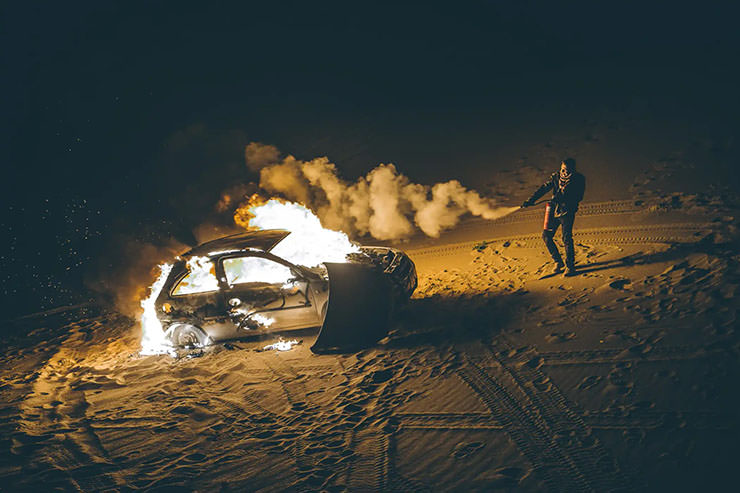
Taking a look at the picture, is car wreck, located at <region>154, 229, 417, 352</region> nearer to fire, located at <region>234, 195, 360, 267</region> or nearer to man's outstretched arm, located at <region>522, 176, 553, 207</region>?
fire, located at <region>234, 195, 360, 267</region>

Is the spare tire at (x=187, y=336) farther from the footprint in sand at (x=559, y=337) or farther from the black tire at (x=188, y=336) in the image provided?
the footprint in sand at (x=559, y=337)

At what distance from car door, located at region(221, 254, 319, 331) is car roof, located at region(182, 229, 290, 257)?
0.80ft

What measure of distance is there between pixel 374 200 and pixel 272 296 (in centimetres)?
755

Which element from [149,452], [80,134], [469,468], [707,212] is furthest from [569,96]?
[80,134]

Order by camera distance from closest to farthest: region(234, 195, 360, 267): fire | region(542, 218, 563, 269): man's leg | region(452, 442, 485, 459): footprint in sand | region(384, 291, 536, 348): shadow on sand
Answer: region(452, 442, 485, 459): footprint in sand → region(384, 291, 536, 348): shadow on sand → region(234, 195, 360, 267): fire → region(542, 218, 563, 269): man's leg

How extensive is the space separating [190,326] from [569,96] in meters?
16.1

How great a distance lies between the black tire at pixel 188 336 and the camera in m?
7.65

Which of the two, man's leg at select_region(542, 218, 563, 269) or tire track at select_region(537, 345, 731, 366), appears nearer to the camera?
tire track at select_region(537, 345, 731, 366)

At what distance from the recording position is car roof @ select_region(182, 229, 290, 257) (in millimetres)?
7680

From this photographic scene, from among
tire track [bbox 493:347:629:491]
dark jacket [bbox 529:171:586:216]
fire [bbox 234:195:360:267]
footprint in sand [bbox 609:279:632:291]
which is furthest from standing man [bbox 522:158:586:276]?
fire [bbox 234:195:360:267]

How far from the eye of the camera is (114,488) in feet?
14.9

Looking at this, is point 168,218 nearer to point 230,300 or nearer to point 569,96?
point 230,300

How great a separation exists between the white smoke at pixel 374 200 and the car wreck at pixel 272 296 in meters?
5.89

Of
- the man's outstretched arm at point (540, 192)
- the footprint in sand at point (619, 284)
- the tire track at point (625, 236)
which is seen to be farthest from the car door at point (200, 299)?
the footprint in sand at point (619, 284)
